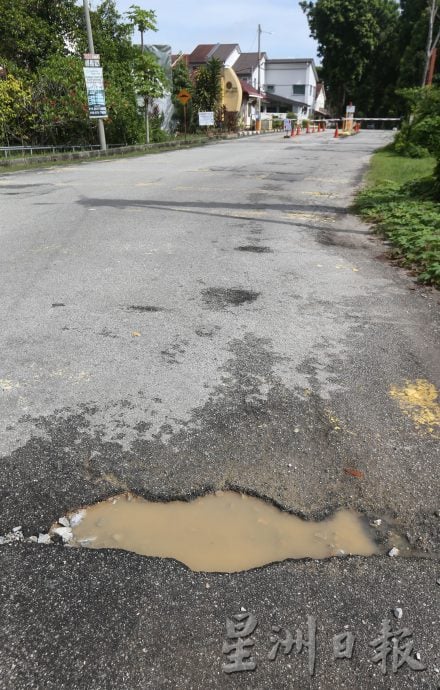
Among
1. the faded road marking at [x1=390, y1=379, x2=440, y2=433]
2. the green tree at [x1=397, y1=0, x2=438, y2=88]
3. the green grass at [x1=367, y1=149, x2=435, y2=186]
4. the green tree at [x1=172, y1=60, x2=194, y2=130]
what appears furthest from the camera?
the green tree at [x1=397, y1=0, x2=438, y2=88]

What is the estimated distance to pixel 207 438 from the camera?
2.78m

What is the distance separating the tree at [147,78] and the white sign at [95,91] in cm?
573

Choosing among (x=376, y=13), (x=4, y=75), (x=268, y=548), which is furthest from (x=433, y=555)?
(x=376, y=13)

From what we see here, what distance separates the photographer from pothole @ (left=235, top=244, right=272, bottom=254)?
6.55 m

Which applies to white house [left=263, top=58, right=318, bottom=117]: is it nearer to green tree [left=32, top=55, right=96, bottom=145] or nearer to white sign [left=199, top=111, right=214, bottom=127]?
white sign [left=199, top=111, right=214, bottom=127]

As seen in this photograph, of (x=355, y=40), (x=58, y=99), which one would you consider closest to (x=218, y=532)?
(x=58, y=99)

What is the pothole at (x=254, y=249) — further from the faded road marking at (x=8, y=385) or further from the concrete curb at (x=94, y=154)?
the concrete curb at (x=94, y=154)

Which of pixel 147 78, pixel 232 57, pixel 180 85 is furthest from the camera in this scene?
pixel 232 57

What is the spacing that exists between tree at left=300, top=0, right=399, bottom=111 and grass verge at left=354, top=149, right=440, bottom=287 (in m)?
60.0

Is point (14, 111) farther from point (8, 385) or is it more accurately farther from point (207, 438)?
point (207, 438)

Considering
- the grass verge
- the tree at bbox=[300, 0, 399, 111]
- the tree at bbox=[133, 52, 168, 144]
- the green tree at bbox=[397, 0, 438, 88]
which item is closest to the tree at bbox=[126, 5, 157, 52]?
the tree at bbox=[133, 52, 168, 144]

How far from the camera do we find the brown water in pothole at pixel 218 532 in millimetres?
2154

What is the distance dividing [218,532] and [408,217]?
751cm

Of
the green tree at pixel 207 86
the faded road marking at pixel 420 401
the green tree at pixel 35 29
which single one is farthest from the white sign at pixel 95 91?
the green tree at pixel 207 86
